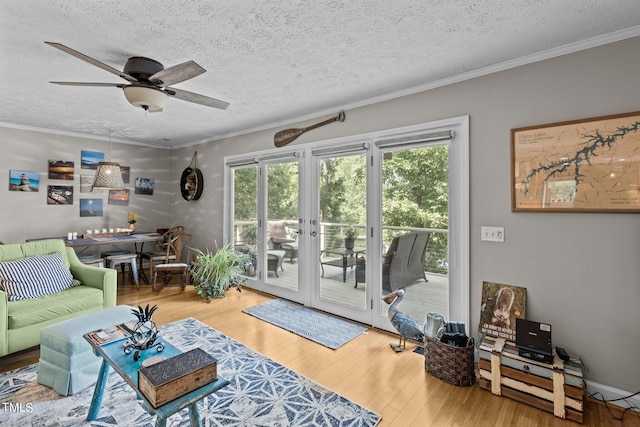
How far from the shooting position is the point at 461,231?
9.10 ft

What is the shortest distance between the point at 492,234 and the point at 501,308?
60 centimetres

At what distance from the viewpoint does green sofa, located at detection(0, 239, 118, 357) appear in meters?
2.56

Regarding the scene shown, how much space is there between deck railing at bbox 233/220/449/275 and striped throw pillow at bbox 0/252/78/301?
2.23 meters

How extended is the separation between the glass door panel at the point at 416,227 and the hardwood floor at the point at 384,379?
50 cm

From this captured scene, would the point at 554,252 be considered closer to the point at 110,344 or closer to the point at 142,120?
the point at 110,344

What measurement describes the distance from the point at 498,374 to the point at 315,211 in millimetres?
2484

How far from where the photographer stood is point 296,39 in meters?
2.18

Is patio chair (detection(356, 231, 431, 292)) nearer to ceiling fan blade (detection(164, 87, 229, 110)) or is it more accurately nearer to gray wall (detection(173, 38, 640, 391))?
gray wall (detection(173, 38, 640, 391))

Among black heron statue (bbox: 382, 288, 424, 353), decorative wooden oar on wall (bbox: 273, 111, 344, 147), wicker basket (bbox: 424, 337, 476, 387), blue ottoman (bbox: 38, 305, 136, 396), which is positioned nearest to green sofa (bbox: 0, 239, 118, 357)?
blue ottoman (bbox: 38, 305, 136, 396)

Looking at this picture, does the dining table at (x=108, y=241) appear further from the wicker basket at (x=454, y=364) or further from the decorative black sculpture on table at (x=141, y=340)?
the wicker basket at (x=454, y=364)

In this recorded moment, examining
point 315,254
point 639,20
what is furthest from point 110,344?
point 639,20

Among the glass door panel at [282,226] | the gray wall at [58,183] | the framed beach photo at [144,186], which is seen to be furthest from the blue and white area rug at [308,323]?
the framed beach photo at [144,186]

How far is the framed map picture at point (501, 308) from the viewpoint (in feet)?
7.99

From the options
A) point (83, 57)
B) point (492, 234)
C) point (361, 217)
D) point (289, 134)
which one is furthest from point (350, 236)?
point (83, 57)
